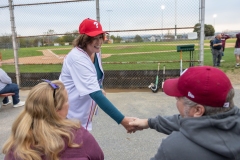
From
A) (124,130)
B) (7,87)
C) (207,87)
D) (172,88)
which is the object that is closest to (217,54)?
(124,130)

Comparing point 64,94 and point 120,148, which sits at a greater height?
point 64,94

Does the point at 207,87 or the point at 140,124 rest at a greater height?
the point at 207,87

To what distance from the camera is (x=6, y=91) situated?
6246 millimetres

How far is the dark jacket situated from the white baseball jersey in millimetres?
1177

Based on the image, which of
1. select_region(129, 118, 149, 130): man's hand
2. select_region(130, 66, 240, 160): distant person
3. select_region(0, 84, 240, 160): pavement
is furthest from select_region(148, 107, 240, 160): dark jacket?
select_region(0, 84, 240, 160): pavement

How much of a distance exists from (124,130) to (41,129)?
10.0 ft

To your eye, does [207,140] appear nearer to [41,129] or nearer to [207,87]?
[207,87]

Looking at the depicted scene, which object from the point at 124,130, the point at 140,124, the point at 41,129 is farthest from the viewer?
the point at 124,130

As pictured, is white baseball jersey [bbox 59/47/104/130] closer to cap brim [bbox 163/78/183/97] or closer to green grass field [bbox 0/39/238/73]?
cap brim [bbox 163/78/183/97]

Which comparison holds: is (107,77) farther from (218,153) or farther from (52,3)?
(218,153)

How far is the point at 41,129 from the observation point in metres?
1.67

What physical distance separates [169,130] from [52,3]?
6.70 metres

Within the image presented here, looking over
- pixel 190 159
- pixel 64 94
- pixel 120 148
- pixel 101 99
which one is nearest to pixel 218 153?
pixel 190 159

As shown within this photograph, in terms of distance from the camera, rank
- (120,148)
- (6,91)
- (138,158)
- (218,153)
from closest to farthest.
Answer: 1. (218,153)
2. (138,158)
3. (120,148)
4. (6,91)
